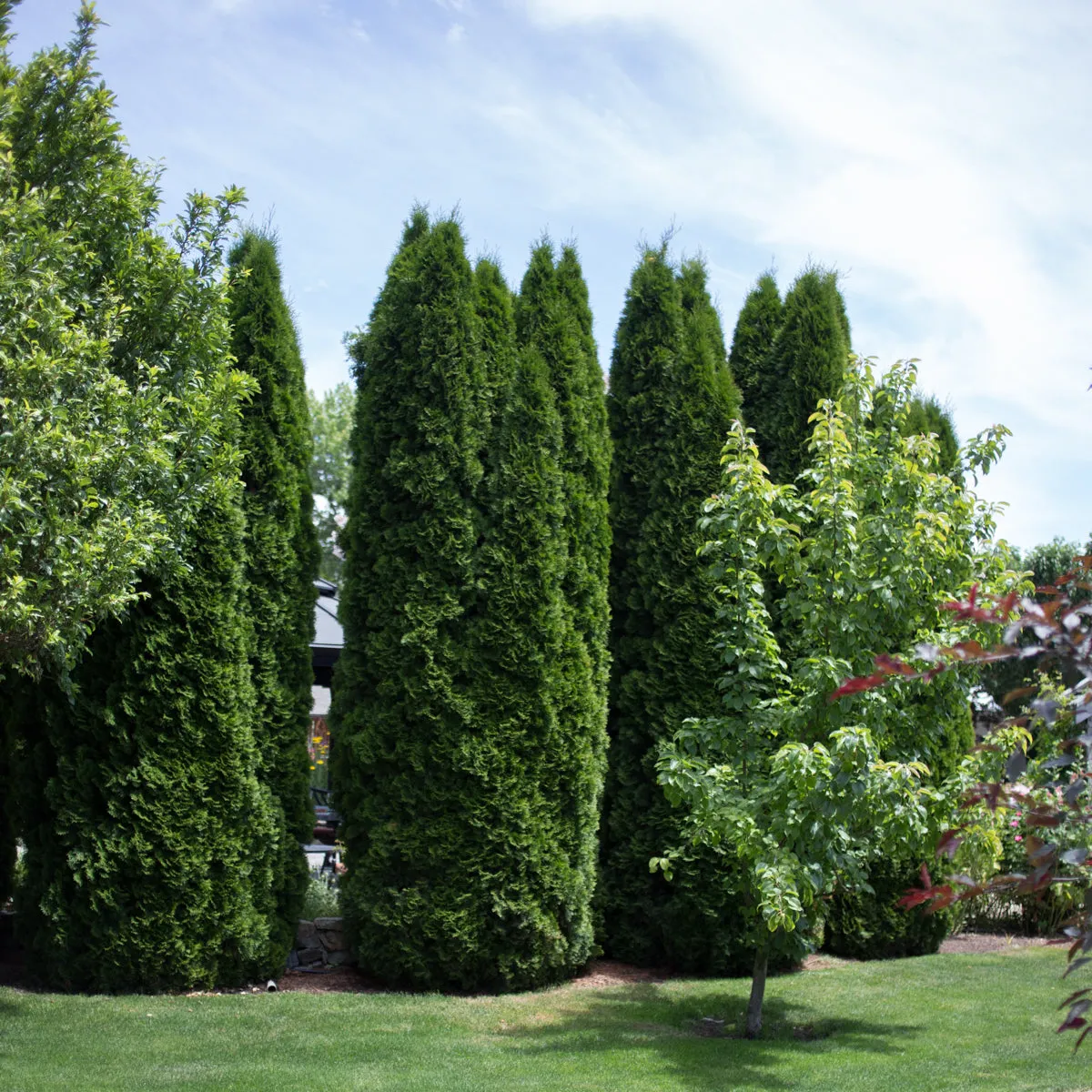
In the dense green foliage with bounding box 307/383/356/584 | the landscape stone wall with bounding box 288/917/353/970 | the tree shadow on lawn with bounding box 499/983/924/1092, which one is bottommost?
the tree shadow on lawn with bounding box 499/983/924/1092

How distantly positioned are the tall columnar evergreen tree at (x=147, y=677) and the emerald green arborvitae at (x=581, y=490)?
2.35 meters

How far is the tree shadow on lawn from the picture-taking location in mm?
5906

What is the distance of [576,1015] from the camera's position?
6.98 m

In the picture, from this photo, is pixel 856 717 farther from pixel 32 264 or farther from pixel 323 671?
pixel 323 671

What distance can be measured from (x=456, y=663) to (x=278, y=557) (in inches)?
60.6

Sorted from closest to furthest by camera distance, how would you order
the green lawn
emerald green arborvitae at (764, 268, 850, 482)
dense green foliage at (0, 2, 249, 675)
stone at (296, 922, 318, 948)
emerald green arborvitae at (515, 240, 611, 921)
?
1. dense green foliage at (0, 2, 249, 675)
2. the green lawn
3. emerald green arborvitae at (515, 240, 611, 921)
4. stone at (296, 922, 318, 948)
5. emerald green arborvitae at (764, 268, 850, 482)

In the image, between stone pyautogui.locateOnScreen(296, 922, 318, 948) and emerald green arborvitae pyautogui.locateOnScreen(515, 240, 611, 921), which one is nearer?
emerald green arborvitae pyautogui.locateOnScreen(515, 240, 611, 921)

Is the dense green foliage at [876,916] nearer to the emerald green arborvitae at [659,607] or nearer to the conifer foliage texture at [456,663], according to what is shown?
the emerald green arborvitae at [659,607]

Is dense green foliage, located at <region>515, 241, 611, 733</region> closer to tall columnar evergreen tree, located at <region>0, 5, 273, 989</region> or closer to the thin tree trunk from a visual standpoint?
the thin tree trunk

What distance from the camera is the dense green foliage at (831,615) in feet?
20.4

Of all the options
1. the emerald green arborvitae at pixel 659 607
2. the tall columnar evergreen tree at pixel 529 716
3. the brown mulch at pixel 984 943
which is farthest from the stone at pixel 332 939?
the brown mulch at pixel 984 943

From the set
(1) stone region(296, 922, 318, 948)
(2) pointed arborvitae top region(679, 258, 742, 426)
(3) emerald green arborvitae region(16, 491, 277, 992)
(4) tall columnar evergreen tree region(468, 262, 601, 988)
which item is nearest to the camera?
(3) emerald green arborvitae region(16, 491, 277, 992)

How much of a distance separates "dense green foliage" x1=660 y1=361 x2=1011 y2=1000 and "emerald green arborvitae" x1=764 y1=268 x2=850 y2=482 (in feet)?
7.49

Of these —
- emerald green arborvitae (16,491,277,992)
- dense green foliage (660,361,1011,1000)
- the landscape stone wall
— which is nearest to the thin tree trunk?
dense green foliage (660,361,1011,1000)
